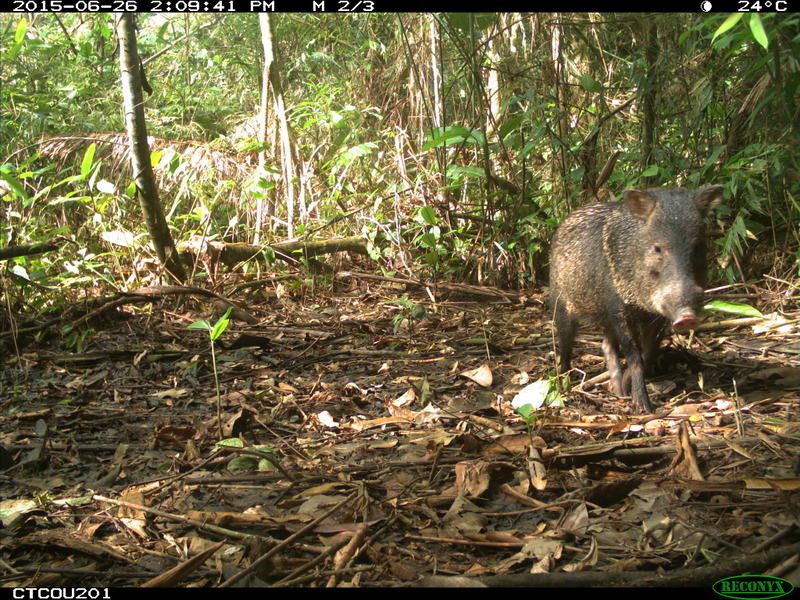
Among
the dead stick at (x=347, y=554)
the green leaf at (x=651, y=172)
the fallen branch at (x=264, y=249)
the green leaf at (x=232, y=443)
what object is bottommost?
the dead stick at (x=347, y=554)

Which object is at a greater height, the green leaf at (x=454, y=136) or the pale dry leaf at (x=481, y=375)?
the green leaf at (x=454, y=136)

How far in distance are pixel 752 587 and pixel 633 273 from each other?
209cm

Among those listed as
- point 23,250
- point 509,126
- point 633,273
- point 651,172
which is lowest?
point 633,273

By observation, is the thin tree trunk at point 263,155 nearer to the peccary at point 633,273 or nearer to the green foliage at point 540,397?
the peccary at point 633,273

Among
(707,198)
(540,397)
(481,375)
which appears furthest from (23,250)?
(707,198)

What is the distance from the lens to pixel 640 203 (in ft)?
12.1

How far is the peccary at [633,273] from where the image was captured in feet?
11.3

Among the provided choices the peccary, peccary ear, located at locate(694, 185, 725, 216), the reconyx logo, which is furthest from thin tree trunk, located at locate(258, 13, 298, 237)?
the reconyx logo

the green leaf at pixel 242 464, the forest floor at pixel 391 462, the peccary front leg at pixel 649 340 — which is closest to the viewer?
the forest floor at pixel 391 462

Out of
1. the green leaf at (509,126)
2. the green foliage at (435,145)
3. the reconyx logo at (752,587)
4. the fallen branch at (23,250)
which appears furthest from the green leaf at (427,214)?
the reconyx logo at (752,587)

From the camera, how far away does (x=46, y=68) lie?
8.26 metres

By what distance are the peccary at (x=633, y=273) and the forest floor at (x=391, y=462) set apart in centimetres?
24

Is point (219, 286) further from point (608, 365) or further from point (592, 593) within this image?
point (592, 593)

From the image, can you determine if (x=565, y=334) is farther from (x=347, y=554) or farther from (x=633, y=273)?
(x=347, y=554)
